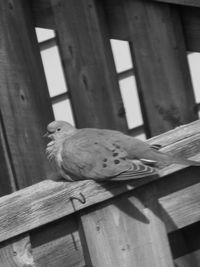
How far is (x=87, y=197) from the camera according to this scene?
225 cm

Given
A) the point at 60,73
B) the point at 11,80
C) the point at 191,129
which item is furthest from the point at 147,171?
the point at 60,73

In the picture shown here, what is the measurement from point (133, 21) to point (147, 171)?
115 centimetres

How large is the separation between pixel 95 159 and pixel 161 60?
814 mm

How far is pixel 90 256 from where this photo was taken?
2219 millimetres

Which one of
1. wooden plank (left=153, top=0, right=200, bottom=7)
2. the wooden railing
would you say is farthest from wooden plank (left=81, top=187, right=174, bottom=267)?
wooden plank (left=153, top=0, right=200, bottom=7)

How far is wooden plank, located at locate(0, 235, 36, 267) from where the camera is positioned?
6.99 ft

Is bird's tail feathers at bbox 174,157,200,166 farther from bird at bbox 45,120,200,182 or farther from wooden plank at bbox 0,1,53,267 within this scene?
wooden plank at bbox 0,1,53,267

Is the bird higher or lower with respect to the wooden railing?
higher

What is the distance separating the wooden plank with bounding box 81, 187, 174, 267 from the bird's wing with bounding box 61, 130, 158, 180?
146mm

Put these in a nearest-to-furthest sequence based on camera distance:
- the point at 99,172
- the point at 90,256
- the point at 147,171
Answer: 1. the point at 90,256
2. the point at 147,171
3. the point at 99,172

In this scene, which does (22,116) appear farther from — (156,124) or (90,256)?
(90,256)

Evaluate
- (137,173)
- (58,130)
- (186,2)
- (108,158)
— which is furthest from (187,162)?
(58,130)

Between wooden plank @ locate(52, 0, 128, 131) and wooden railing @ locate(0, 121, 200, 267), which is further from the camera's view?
wooden plank @ locate(52, 0, 128, 131)

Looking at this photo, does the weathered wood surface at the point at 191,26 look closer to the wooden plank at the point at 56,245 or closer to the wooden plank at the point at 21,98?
the wooden plank at the point at 21,98
